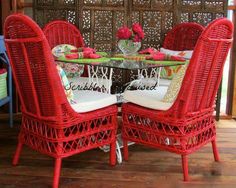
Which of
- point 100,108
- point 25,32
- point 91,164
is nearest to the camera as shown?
point 25,32

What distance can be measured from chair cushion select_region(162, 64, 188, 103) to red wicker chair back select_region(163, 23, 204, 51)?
4.54 ft

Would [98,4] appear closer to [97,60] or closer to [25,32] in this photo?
[97,60]

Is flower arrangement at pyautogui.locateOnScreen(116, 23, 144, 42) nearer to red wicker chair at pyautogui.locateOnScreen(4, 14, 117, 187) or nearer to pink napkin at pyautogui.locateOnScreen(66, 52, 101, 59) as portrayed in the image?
pink napkin at pyautogui.locateOnScreen(66, 52, 101, 59)

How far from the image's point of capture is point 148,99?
7.77 ft

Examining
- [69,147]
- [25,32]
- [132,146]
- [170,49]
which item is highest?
[25,32]

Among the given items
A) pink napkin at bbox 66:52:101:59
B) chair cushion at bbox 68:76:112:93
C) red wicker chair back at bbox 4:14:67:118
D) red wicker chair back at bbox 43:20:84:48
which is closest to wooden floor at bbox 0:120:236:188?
red wicker chair back at bbox 4:14:67:118

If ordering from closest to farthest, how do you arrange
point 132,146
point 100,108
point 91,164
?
point 100,108, point 91,164, point 132,146

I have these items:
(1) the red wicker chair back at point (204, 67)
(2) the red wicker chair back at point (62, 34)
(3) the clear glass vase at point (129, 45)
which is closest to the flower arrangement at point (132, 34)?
(3) the clear glass vase at point (129, 45)

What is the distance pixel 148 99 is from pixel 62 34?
4.82 ft

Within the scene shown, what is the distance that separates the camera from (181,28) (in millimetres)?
3576

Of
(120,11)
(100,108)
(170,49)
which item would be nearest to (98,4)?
(120,11)

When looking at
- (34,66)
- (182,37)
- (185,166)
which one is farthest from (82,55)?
(182,37)

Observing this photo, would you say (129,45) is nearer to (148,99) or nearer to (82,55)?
(82,55)

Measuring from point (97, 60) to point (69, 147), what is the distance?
24.8 inches
